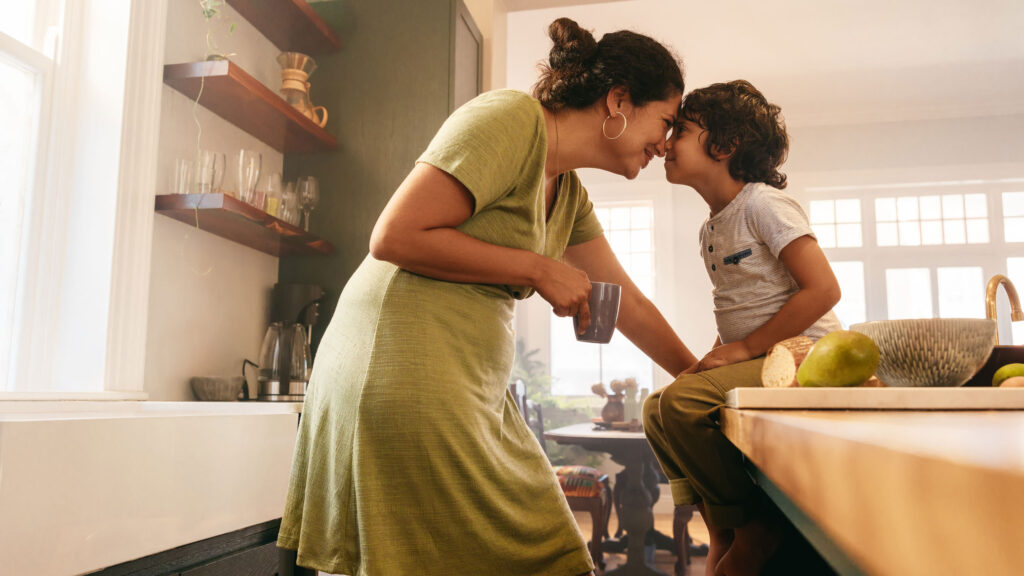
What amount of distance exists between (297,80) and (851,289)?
4989mm

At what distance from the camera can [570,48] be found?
1.35m

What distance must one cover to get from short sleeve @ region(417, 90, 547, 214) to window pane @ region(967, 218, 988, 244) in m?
5.92

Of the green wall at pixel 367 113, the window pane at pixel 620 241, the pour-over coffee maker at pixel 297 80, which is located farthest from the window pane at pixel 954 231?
the pour-over coffee maker at pixel 297 80

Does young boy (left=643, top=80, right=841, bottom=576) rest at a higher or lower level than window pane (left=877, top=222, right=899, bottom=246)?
lower

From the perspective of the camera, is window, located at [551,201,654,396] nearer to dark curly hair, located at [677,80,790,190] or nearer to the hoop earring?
dark curly hair, located at [677,80,790,190]

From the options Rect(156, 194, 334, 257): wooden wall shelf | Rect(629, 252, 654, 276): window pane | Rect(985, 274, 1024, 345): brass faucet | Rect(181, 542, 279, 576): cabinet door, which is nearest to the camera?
Rect(181, 542, 279, 576): cabinet door

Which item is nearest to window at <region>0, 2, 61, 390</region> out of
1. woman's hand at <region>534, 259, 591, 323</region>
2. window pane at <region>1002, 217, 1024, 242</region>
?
woman's hand at <region>534, 259, 591, 323</region>

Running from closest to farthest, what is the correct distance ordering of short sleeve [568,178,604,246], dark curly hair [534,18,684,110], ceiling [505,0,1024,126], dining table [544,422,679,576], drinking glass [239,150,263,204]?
1. dark curly hair [534,18,684,110]
2. short sleeve [568,178,604,246]
3. drinking glass [239,150,263,204]
4. dining table [544,422,679,576]
5. ceiling [505,0,1024,126]

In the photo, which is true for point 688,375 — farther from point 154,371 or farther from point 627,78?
point 154,371

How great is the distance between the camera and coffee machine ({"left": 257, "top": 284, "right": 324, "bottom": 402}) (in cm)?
229

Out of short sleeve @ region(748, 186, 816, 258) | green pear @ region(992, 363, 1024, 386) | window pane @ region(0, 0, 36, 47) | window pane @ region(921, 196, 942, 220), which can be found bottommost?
green pear @ region(992, 363, 1024, 386)

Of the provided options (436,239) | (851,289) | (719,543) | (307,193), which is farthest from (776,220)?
(851,289)

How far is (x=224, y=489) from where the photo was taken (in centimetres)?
146

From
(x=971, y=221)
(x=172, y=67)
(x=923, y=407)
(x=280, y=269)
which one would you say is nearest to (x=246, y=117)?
(x=172, y=67)
